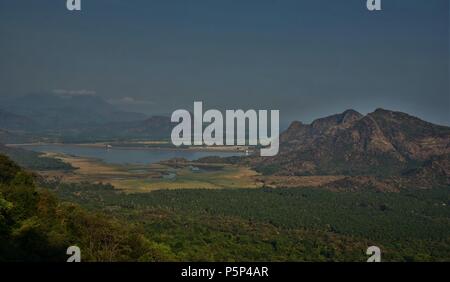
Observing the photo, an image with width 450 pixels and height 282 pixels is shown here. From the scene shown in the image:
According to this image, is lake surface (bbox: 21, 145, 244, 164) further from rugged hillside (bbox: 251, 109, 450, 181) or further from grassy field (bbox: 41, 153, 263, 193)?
rugged hillside (bbox: 251, 109, 450, 181)

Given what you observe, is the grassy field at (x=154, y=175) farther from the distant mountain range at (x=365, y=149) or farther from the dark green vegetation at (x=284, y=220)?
the distant mountain range at (x=365, y=149)

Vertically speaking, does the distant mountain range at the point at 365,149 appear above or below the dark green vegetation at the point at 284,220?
above

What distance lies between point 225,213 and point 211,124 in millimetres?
13738

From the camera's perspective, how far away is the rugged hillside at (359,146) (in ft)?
142

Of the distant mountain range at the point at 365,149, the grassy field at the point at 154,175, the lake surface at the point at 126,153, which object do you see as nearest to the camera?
the grassy field at the point at 154,175

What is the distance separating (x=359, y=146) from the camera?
49.0m

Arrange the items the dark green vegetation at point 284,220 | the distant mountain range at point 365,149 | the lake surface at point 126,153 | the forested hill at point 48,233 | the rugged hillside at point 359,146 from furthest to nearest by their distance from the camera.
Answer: the rugged hillside at point 359,146 < the distant mountain range at point 365,149 < the lake surface at point 126,153 < the dark green vegetation at point 284,220 < the forested hill at point 48,233

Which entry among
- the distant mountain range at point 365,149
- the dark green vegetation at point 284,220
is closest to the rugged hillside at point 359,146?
the distant mountain range at point 365,149

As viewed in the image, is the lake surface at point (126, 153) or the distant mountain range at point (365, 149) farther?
the distant mountain range at point (365, 149)

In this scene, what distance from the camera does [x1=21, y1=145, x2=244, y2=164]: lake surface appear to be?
38250 mm

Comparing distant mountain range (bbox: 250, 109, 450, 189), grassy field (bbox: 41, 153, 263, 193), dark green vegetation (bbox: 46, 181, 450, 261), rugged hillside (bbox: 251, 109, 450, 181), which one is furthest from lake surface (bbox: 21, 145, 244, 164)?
dark green vegetation (bbox: 46, 181, 450, 261)

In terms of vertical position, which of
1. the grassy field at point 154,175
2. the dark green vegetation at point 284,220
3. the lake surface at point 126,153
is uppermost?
the lake surface at point 126,153
